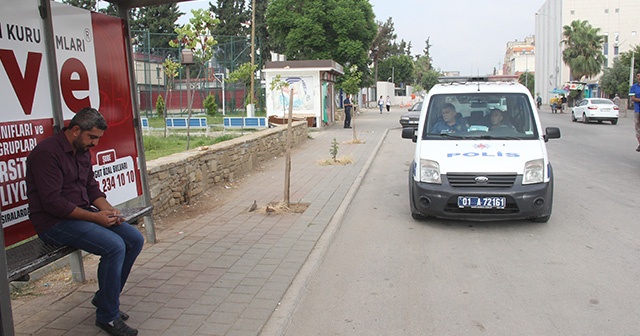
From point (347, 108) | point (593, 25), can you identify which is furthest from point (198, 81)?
point (593, 25)

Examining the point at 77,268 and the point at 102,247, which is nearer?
the point at 102,247

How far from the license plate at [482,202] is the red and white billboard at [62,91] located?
409 cm

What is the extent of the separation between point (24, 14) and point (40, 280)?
8.05 feet

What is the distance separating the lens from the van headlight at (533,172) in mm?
7199

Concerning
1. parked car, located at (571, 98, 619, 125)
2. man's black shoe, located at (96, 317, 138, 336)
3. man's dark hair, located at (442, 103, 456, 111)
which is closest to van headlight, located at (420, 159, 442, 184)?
man's dark hair, located at (442, 103, 456, 111)

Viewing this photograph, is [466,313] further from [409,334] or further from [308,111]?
[308,111]

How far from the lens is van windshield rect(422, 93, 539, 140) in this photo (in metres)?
8.07

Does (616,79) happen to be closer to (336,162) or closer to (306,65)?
(306,65)

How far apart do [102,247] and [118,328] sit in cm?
61

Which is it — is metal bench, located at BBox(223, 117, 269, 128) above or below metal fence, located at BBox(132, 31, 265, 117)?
below

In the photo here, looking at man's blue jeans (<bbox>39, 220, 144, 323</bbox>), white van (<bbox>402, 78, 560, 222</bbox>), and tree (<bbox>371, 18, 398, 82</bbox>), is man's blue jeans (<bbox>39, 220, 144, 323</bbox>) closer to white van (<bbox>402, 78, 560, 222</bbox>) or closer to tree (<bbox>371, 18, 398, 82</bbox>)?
white van (<bbox>402, 78, 560, 222</bbox>)

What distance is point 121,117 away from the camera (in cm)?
597

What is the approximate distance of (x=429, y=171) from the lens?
7488 mm

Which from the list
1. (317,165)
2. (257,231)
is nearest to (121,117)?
(257,231)
